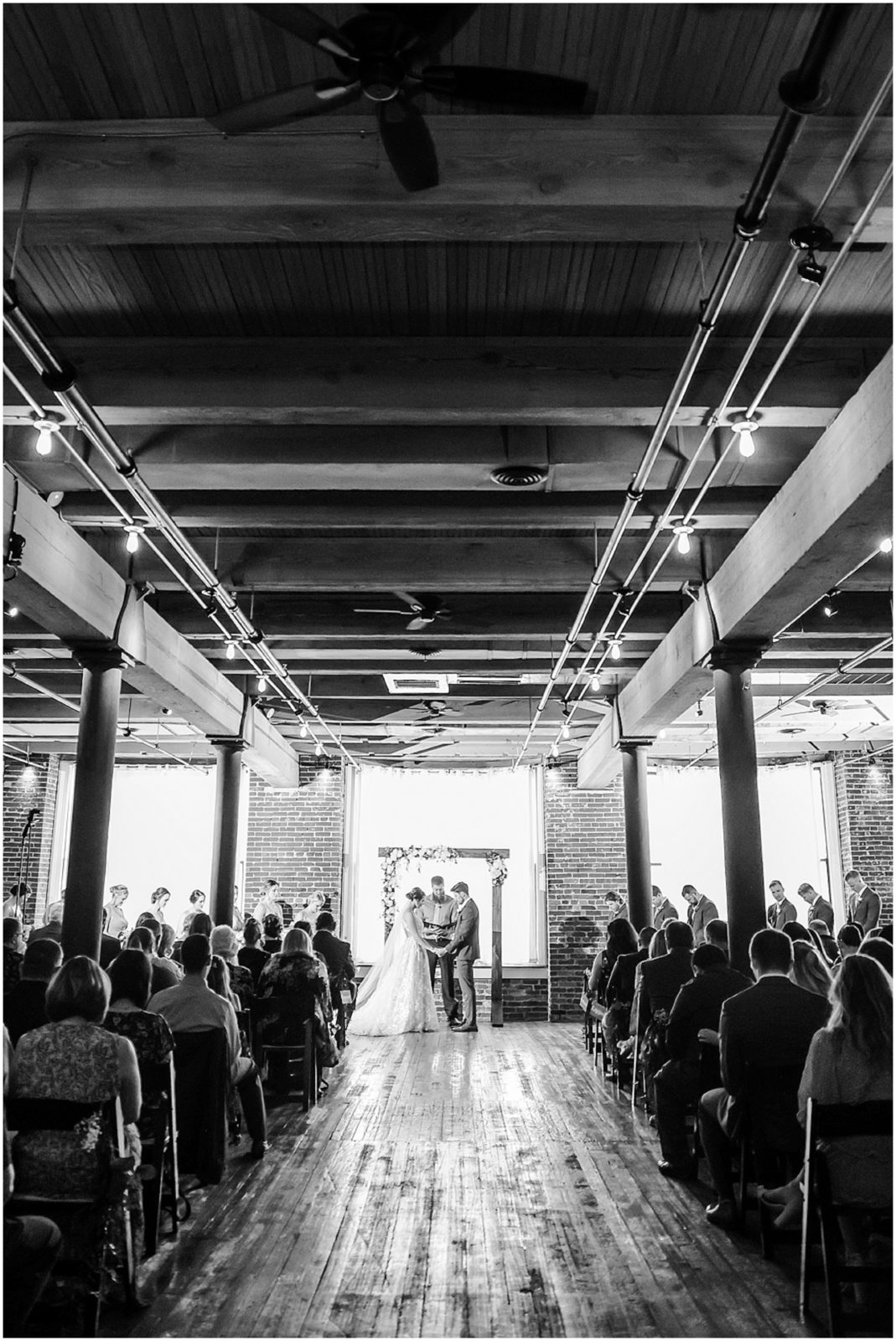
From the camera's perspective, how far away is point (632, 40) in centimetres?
351

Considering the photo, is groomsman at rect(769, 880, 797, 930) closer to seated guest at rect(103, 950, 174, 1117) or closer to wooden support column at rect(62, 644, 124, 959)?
wooden support column at rect(62, 644, 124, 959)

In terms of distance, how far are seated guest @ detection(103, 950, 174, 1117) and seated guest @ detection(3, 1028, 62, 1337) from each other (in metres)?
1.16

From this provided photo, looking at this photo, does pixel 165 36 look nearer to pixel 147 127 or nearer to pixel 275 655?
pixel 147 127

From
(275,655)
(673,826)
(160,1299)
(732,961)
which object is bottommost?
(160,1299)

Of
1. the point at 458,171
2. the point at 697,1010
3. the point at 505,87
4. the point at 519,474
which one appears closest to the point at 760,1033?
the point at 697,1010

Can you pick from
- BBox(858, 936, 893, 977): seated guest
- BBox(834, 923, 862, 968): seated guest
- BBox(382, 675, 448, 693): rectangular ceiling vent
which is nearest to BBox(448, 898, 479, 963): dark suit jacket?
BBox(382, 675, 448, 693): rectangular ceiling vent

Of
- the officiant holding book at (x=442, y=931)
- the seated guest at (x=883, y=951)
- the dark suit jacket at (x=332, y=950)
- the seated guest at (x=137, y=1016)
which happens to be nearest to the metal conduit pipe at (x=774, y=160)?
the seated guest at (x=883, y=951)

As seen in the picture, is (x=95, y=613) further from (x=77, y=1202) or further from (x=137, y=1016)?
(x=77, y=1202)

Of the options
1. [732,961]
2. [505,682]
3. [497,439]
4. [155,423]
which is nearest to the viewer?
[155,423]

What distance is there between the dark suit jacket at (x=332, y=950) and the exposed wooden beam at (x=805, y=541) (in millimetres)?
4327

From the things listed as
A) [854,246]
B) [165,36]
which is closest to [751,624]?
[854,246]

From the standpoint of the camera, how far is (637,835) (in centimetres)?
1285

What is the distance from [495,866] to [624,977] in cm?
684

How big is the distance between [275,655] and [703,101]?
767 centimetres
